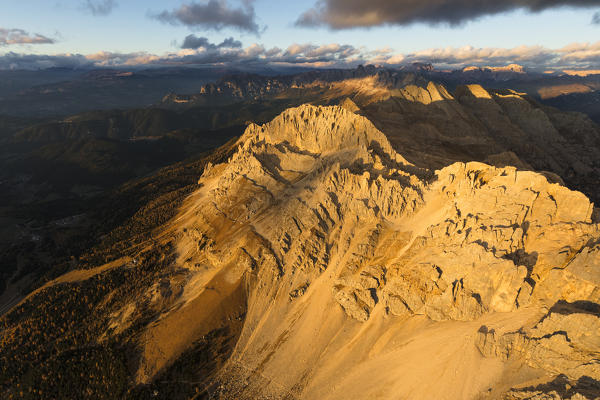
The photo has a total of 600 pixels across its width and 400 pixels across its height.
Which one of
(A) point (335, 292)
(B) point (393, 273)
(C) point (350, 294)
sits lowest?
(A) point (335, 292)

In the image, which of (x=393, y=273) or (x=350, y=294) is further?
(x=350, y=294)

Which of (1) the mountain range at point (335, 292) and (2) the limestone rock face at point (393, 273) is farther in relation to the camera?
(1) the mountain range at point (335, 292)

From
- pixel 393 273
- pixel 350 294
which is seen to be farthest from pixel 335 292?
pixel 393 273

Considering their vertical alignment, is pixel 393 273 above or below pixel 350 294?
above

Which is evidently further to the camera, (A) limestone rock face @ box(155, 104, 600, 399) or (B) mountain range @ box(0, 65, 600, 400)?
(B) mountain range @ box(0, 65, 600, 400)

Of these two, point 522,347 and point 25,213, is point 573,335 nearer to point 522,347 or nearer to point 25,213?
point 522,347

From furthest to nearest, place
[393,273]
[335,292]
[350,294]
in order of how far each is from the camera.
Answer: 1. [335,292]
2. [350,294]
3. [393,273]

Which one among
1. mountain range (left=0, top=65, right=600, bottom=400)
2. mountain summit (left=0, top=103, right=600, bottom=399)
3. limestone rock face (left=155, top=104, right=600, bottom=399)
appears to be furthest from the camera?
mountain range (left=0, top=65, right=600, bottom=400)

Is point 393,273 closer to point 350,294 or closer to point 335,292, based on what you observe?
point 350,294
